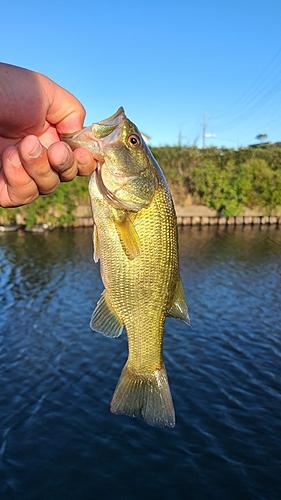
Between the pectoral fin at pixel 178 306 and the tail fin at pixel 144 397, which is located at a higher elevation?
the pectoral fin at pixel 178 306

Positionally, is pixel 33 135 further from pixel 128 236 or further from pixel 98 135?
pixel 128 236

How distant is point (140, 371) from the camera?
3482 mm

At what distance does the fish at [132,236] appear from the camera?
9.88 ft

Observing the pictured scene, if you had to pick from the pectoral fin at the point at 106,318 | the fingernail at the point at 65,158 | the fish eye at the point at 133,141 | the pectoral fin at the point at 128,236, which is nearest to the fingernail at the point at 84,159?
the fingernail at the point at 65,158

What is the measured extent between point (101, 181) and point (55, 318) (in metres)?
12.2

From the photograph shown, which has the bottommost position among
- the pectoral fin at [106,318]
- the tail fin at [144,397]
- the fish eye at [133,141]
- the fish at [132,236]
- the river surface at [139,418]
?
the river surface at [139,418]

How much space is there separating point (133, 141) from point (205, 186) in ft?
119

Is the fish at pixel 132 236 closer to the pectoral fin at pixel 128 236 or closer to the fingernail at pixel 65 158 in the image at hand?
the pectoral fin at pixel 128 236

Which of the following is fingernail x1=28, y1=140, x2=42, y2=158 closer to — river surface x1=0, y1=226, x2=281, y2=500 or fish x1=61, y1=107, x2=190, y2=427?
fish x1=61, y1=107, x2=190, y2=427

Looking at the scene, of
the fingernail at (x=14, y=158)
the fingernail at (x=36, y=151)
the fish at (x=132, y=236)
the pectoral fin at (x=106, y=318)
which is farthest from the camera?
the pectoral fin at (x=106, y=318)

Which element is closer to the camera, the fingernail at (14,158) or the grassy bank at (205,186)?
the fingernail at (14,158)

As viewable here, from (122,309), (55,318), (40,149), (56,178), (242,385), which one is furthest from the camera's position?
(55,318)

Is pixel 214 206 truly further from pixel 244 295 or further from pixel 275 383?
pixel 275 383

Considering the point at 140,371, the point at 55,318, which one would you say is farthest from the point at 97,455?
the point at 55,318
